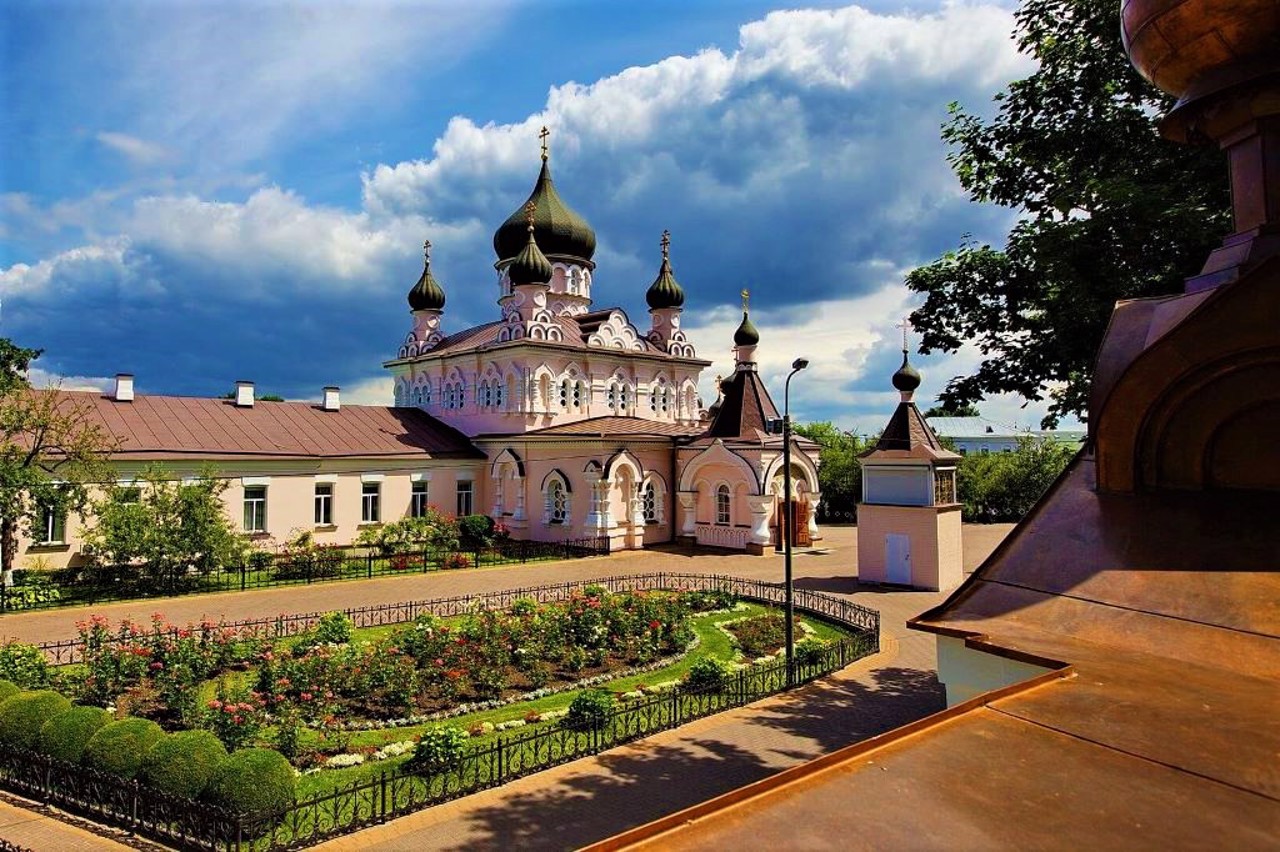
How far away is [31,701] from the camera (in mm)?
Result: 8758

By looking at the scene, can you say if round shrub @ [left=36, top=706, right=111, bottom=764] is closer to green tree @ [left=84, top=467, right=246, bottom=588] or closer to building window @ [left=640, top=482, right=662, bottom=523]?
green tree @ [left=84, top=467, right=246, bottom=588]

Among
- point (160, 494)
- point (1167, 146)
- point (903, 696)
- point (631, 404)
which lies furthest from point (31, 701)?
point (631, 404)

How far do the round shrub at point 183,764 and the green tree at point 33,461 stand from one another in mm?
14804

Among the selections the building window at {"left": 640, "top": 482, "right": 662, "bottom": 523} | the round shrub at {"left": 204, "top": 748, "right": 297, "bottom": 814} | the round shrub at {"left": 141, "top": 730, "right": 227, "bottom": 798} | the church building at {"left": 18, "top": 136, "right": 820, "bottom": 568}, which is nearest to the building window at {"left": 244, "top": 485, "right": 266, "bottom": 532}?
the church building at {"left": 18, "top": 136, "right": 820, "bottom": 568}

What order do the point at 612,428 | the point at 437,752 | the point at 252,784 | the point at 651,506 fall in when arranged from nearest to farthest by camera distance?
1. the point at 252,784
2. the point at 437,752
3. the point at 612,428
4. the point at 651,506

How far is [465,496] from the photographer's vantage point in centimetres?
3091

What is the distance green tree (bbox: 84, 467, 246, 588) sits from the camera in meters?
19.4

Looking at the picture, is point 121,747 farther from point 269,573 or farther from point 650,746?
point 269,573

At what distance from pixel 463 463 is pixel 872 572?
57.1 feet

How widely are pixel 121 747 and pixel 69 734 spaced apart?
0.96 meters

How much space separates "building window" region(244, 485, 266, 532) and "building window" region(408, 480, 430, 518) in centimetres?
533

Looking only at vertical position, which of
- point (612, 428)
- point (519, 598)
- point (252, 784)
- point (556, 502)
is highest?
point (612, 428)

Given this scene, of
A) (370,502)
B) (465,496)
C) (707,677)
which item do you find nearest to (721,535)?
(465,496)

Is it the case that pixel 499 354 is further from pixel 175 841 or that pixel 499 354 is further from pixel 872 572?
pixel 175 841
